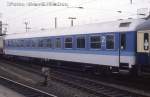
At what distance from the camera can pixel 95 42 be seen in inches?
790

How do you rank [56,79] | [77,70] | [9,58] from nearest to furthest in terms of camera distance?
[56,79]
[77,70]
[9,58]

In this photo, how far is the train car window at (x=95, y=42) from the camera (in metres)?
19.6

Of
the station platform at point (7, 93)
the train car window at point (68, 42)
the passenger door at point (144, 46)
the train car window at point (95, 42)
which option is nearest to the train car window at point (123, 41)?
the passenger door at point (144, 46)

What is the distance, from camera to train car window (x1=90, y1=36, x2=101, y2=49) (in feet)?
64.5

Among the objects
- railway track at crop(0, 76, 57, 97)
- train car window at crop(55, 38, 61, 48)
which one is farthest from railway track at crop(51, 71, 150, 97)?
train car window at crop(55, 38, 61, 48)

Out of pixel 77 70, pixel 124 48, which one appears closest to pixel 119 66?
pixel 124 48

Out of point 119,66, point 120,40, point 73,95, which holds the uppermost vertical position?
point 120,40

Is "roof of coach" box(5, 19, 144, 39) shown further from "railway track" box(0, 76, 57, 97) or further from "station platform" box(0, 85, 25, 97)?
"station platform" box(0, 85, 25, 97)

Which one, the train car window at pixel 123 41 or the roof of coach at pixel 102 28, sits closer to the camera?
the roof of coach at pixel 102 28

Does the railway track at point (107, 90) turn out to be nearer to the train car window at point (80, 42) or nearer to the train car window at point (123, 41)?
the train car window at point (123, 41)

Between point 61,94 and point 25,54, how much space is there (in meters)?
18.8

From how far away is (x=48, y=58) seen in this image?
27547 mm


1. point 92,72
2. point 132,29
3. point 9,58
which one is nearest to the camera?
point 132,29

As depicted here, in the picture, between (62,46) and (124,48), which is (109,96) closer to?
(124,48)
